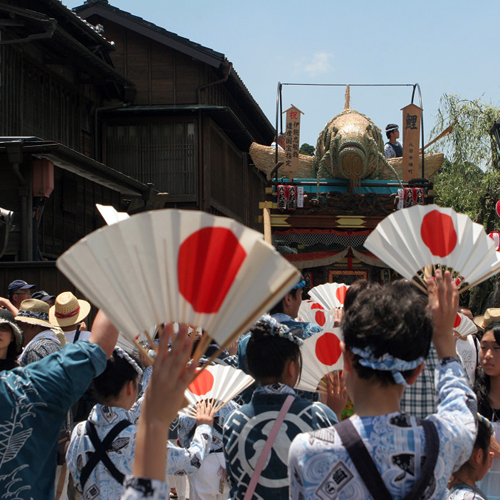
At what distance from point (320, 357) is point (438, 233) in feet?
3.97

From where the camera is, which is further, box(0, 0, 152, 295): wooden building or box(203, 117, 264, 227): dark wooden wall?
box(203, 117, 264, 227): dark wooden wall

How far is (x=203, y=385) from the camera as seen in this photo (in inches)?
129

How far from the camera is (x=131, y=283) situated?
1542 mm

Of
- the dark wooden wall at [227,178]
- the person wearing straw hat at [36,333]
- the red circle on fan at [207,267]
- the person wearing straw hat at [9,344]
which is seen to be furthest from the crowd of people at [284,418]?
the dark wooden wall at [227,178]

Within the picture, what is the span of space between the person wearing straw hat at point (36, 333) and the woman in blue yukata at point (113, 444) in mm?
1737

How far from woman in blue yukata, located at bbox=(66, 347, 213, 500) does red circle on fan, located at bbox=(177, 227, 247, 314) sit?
1368mm

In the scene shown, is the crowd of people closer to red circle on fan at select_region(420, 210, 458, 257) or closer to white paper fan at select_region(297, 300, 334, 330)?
red circle on fan at select_region(420, 210, 458, 257)

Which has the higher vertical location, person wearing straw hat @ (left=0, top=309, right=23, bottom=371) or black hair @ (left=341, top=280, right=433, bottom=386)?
black hair @ (left=341, top=280, right=433, bottom=386)

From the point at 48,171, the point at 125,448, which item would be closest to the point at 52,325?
the point at 125,448

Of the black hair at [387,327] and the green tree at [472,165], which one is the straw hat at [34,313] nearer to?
the black hair at [387,327]

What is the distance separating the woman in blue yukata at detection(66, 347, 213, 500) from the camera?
2750 millimetres

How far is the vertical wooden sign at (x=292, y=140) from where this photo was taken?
12.1 meters

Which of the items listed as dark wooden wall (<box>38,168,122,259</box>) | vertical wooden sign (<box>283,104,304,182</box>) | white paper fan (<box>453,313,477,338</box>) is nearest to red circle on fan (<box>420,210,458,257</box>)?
white paper fan (<box>453,313,477,338</box>)

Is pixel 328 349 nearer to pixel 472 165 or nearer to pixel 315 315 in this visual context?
pixel 315 315
